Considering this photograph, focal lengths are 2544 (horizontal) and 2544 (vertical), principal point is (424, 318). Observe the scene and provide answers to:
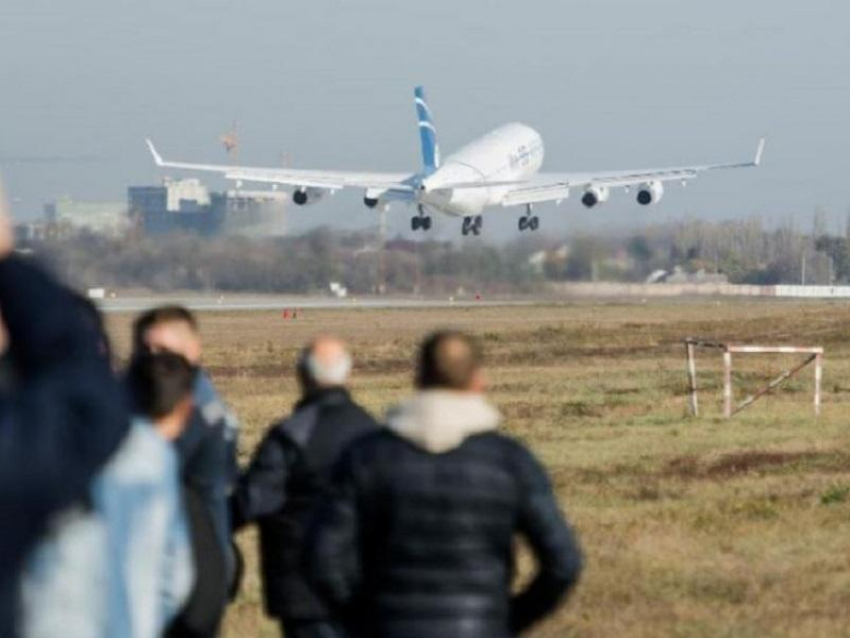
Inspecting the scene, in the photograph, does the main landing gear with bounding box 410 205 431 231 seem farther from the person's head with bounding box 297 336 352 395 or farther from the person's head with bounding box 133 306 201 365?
the person's head with bounding box 297 336 352 395

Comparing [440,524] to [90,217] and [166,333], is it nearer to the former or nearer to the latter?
[166,333]

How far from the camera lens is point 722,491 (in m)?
24.0

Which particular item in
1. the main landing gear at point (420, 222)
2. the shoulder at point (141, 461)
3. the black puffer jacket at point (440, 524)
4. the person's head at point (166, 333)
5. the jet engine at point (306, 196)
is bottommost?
the black puffer jacket at point (440, 524)

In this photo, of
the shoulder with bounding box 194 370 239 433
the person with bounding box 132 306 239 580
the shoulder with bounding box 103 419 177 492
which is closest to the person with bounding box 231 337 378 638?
the person with bounding box 132 306 239 580

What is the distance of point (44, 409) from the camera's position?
20.0ft

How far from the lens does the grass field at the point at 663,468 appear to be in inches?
659

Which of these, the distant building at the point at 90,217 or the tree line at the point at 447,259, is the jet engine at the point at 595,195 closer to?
the tree line at the point at 447,259

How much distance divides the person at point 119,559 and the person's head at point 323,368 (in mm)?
2202

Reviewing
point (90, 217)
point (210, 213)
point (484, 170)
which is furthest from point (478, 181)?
point (90, 217)

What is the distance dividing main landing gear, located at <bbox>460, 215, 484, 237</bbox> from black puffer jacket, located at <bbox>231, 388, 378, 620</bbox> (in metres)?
63.3

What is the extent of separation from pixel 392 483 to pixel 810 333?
194ft

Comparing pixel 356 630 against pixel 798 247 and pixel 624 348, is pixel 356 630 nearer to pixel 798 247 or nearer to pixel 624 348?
pixel 624 348

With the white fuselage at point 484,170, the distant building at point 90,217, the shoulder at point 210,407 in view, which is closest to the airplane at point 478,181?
the white fuselage at point 484,170

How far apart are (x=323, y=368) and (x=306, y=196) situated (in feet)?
265
